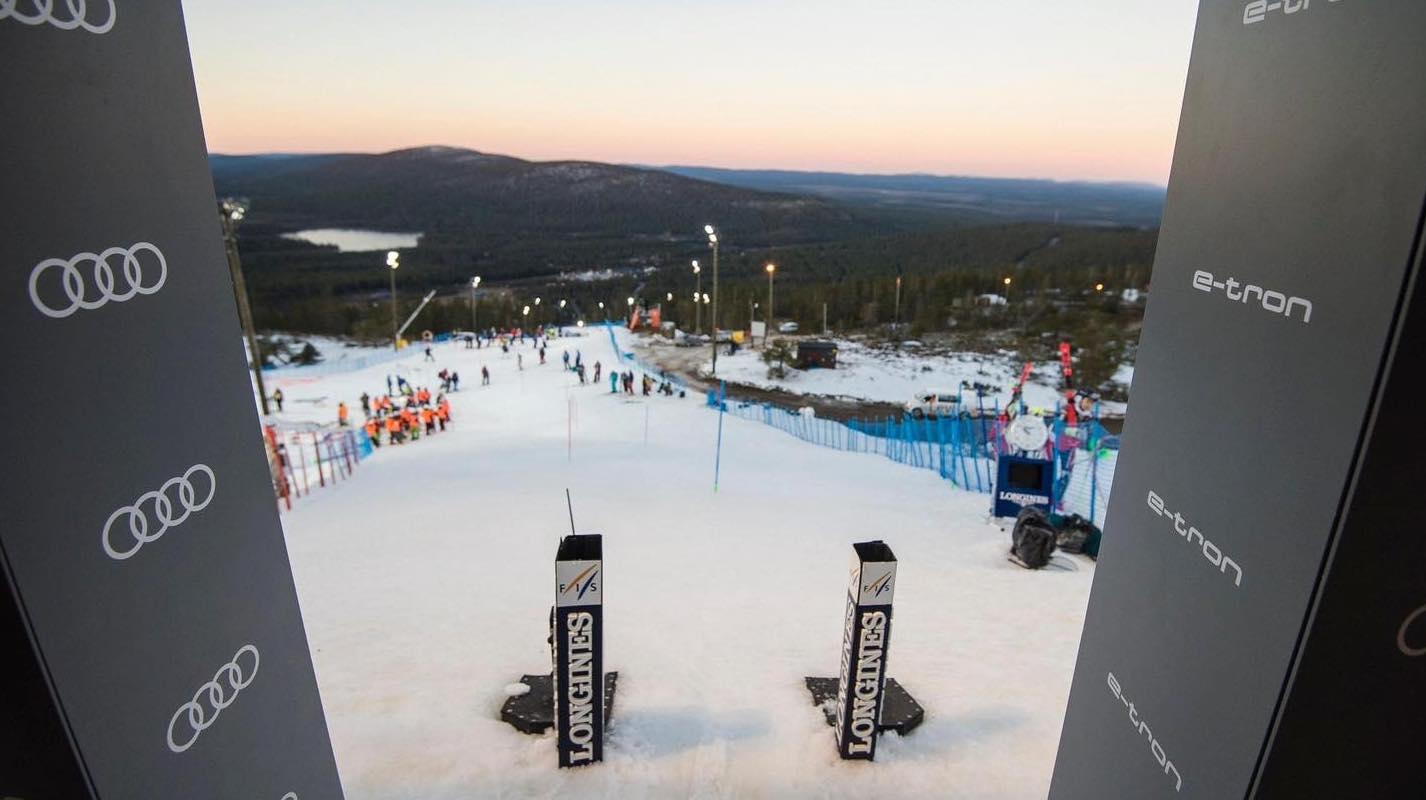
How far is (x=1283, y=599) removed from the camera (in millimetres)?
1951

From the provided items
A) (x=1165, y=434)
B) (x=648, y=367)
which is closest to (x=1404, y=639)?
(x=1165, y=434)

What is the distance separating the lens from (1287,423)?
1928 mm

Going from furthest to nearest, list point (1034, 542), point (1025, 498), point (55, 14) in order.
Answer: point (1025, 498), point (1034, 542), point (55, 14)

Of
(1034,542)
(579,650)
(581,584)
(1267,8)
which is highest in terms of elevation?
(1267,8)

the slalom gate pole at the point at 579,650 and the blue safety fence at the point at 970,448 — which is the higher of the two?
the slalom gate pole at the point at 579,650

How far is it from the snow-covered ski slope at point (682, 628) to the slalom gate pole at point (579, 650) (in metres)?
0.23

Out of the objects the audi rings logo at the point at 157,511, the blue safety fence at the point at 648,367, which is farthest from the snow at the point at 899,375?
the audi rings logo at the point at 157,511

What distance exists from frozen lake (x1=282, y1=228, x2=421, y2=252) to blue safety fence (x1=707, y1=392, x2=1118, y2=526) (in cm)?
13419

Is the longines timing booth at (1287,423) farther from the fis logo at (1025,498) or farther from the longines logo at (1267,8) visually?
the fis logo at (1025,498)

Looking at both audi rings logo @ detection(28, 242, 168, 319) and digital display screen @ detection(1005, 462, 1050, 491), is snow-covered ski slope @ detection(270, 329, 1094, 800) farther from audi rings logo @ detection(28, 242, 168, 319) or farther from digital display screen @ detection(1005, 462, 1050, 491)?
audi rings logo @ detection(28, 242, 168, 319)

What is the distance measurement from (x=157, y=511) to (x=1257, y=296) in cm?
323

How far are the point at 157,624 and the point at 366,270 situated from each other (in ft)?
440

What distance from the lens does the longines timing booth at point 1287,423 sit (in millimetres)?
1653

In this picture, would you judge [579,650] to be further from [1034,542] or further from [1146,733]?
[1034,542]
